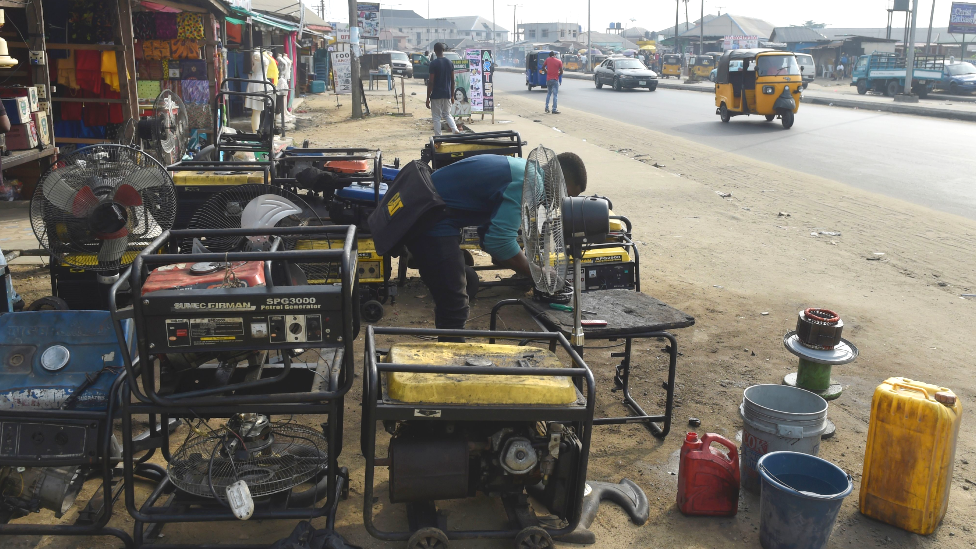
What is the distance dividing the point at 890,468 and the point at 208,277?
329 cm

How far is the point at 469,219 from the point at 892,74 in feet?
102

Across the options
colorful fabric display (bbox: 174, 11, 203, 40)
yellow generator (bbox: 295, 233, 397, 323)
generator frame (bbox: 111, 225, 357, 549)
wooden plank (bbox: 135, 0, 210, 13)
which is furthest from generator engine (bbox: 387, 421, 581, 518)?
colorful fabric display (bbox: 174, 11, 203, 40)

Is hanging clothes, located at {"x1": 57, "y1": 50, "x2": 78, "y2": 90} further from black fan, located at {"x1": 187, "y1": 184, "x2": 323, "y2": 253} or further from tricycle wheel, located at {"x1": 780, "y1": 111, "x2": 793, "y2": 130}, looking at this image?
tricycle wheel, located at {"x1": 780, "y1": 111, "x2": 793, "y2": 130}

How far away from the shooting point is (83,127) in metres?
12.1

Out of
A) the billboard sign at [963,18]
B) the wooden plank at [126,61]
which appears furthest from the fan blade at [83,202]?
the billboard sign at [963,18]

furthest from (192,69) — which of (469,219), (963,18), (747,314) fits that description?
(963,18)

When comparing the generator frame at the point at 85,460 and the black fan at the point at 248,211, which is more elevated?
the black fan at the point at 248,211

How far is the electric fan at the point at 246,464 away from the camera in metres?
3.33

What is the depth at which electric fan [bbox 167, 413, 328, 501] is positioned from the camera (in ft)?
10.9

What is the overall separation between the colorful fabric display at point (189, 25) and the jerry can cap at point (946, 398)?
13.2 metres

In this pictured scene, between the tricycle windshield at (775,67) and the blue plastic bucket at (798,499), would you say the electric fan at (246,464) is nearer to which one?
the blue plastic bucket at (798,499)

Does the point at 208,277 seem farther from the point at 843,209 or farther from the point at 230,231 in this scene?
the point at 843,209

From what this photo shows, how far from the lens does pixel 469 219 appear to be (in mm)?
4328

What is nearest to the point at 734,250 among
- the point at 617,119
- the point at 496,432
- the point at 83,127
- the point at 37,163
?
the point at 496,432
